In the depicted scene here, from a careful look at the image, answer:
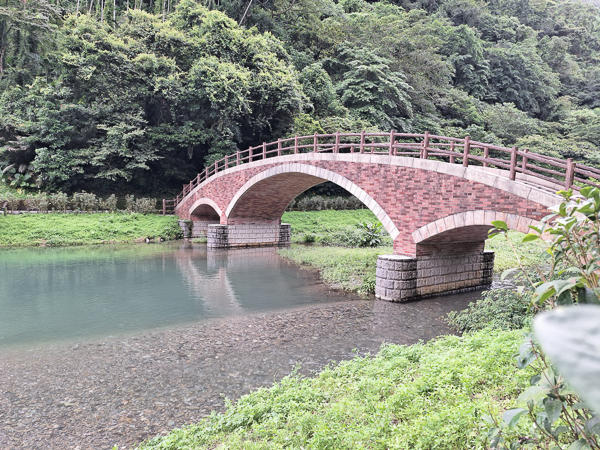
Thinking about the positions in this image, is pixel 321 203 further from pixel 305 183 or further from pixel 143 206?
pixel 143 206

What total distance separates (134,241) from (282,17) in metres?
23.2

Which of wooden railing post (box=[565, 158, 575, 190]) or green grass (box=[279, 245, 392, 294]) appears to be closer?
wooden railing post (box=[565, 158, 575, 190])

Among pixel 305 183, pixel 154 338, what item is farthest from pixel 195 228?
pixel 154 338

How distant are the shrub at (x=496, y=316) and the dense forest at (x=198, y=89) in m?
19.3

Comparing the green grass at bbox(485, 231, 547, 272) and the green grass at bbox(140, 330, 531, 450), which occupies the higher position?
the green grass at bbox(485, 231, 547, 272)

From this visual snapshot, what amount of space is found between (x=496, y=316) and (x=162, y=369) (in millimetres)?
6086

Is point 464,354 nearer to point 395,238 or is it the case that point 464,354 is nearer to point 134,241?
point 395,238

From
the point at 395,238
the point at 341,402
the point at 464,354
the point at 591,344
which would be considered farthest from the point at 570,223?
→ the point at 395,238

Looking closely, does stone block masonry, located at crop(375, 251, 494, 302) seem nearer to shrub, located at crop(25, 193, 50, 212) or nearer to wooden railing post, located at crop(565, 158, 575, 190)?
wooden railing post, located at crop(565, 158, 575, 190)

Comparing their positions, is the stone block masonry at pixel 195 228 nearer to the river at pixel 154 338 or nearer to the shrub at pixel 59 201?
the shrub at pixel 59 201

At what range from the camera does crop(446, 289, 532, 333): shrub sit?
749cm

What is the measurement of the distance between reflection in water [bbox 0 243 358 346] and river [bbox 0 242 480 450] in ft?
0.16

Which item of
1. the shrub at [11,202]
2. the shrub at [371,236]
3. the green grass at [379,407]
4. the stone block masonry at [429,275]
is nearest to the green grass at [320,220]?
the shrub at [371,236]

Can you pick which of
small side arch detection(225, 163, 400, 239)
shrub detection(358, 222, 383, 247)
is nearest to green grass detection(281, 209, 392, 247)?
shrub detection(358, 222, 383, 247)
